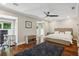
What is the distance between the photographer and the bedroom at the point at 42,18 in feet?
5.43

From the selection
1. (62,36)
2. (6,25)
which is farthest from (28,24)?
(62,36)

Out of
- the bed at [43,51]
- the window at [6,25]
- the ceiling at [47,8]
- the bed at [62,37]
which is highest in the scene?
the ceiling at [47,8]

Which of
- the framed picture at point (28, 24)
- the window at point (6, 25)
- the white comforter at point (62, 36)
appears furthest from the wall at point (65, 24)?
the window at point (6, 25)

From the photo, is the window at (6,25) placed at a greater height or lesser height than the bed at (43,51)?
greater

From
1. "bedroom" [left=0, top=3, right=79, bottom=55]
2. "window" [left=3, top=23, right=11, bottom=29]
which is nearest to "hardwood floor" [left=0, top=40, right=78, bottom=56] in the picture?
"bedroom" [left=0, top=3, right=79, bottom=55]

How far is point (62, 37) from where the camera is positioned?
1731 mm

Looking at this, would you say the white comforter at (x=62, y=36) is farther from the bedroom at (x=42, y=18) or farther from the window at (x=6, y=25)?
the window at (x=6, y=25)

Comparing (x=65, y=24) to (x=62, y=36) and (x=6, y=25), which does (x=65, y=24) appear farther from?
(x=6, y=25)

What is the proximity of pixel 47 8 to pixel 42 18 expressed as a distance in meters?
0.21

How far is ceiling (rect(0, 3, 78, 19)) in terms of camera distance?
1645mm

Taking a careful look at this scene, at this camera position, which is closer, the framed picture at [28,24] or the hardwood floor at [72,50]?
the hardwood floor at [72,50]

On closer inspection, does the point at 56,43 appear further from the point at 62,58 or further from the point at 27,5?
the point at 27,5

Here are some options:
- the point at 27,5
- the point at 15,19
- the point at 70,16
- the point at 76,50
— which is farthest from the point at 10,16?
the point at 76,50

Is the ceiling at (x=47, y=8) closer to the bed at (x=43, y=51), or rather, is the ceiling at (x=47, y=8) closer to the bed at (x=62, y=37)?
the bed at (x=62, y=37)
